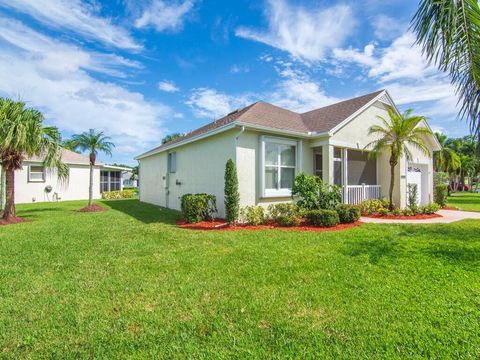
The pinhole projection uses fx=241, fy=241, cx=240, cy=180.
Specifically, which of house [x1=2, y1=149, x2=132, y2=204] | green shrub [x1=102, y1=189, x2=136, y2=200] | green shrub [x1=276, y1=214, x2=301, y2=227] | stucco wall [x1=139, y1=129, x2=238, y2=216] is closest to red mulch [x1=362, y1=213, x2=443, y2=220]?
green shrub [x1=276, y1=214, x2=301, y2=227]

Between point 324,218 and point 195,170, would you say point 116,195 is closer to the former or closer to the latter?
point 195,170

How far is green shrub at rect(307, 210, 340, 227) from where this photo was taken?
8.65m

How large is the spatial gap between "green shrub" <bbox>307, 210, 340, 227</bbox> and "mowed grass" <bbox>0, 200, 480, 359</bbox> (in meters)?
1.88

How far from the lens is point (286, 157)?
11.0 meters

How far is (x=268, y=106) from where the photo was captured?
13203 millimetres

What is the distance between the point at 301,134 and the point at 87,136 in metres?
13.8

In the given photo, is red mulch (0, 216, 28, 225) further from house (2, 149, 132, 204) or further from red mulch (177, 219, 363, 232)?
house (2, 149, 132, 204)

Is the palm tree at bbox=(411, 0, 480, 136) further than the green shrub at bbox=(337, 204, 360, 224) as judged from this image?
No

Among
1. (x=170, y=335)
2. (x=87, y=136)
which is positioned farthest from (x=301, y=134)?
(x=87, y=136)

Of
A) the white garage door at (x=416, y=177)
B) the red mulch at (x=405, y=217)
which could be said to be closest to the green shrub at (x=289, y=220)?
the red mulch at (x=405, y=217)

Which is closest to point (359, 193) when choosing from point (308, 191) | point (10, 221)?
point (308, 191)

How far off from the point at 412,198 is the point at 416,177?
3.31 metres

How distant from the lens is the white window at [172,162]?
14.7 meters

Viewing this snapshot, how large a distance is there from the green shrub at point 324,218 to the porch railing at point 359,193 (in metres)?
3.54
